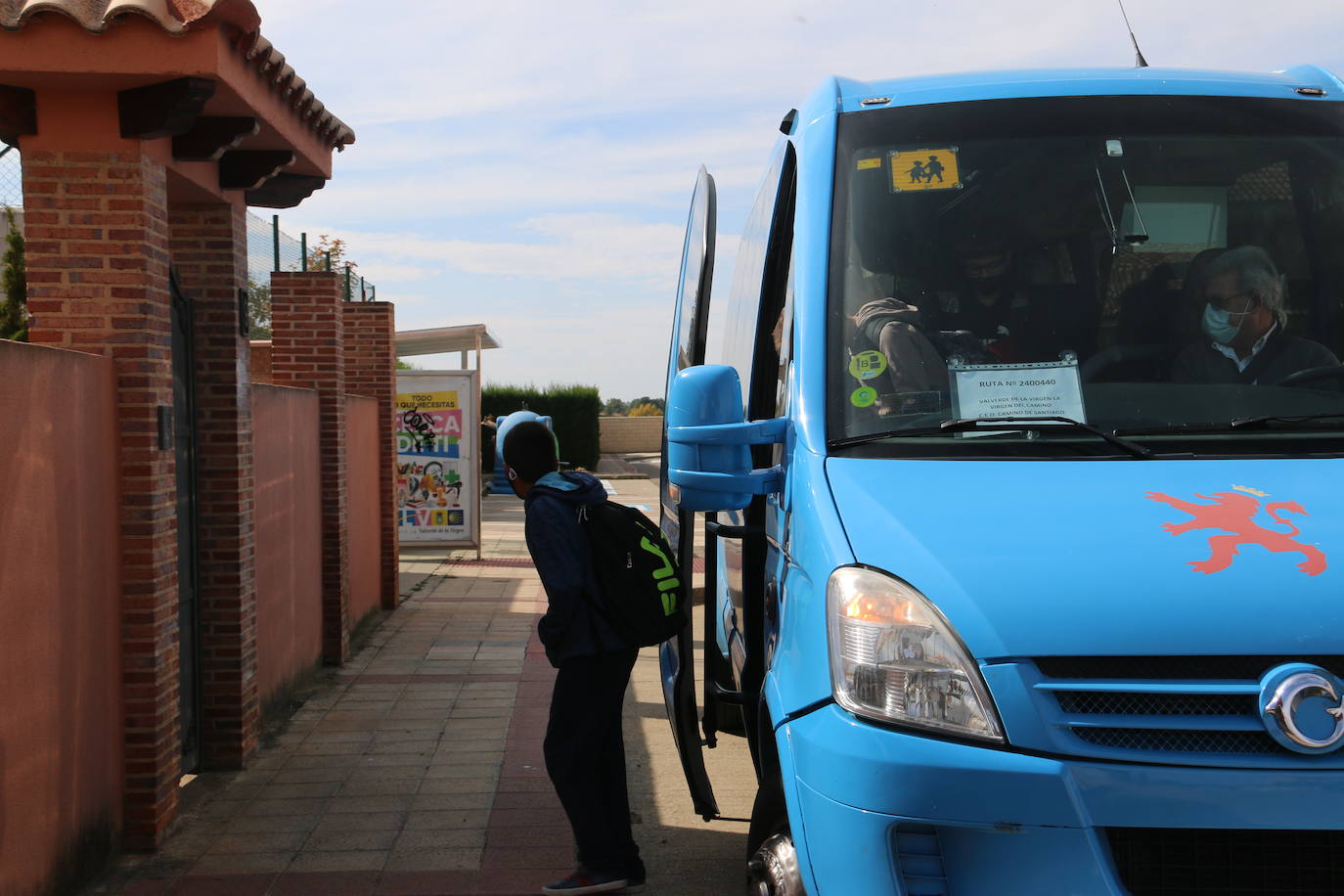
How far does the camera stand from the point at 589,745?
4941 mm

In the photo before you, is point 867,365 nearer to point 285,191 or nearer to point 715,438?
point 715,438

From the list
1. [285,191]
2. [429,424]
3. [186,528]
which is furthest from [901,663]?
[429,424]

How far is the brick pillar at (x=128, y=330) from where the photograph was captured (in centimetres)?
560

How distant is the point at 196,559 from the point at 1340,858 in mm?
5972

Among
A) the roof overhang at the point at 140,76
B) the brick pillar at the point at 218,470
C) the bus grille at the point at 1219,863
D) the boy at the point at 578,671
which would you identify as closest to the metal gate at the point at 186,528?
the brick pillar at the point at 218,470

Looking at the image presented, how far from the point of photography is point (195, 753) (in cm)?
A: 701

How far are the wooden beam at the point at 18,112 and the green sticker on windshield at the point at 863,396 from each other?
411 centimetres

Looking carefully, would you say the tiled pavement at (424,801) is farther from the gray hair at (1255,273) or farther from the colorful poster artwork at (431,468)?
the colorful poster artwork at (431,468)

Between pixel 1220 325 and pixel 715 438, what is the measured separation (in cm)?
144

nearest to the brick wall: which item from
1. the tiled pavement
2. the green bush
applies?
the green bush

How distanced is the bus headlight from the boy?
2.06 meters

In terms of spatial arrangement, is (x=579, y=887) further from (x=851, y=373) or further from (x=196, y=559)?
(x=196, y=559)

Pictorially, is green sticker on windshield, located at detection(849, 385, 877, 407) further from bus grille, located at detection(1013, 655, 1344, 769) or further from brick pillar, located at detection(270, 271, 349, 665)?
brick pillar, located at detection(270, 271, 349, 665)

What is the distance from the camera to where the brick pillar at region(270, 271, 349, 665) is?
1015 centimetres
